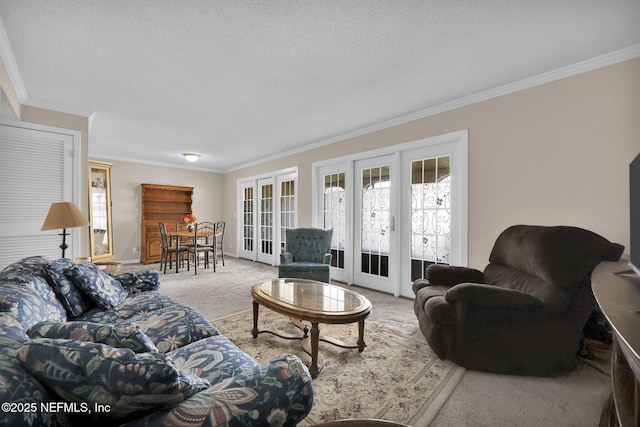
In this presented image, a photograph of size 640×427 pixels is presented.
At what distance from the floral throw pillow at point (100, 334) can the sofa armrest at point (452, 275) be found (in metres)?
2.51

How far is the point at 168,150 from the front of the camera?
5.68 metres

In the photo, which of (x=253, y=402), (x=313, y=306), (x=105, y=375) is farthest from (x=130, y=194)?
(x=253, y=402)

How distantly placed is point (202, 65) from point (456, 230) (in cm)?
311

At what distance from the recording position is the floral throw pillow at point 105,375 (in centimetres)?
68

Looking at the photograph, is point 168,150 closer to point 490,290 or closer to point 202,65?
point 202,65

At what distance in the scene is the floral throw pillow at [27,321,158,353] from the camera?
85cm

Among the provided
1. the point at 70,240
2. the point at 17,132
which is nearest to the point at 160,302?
the point at 70,240

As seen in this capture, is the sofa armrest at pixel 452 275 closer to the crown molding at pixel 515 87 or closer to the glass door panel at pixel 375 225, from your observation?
the glass door panel at pixel 375 225

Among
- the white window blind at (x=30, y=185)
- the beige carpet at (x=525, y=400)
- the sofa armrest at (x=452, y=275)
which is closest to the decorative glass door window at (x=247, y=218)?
the white window blind at (x=30, y=185)

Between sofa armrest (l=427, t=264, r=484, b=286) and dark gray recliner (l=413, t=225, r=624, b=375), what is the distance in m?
0.54

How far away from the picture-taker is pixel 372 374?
200 centimetres

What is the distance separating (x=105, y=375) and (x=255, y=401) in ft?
1.22

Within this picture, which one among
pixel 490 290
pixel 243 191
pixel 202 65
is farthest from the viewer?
pixel 243 191

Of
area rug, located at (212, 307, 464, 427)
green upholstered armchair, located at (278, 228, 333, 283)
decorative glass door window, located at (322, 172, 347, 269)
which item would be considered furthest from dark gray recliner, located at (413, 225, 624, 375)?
decorative glass door window, located at (322, 172, 347, 269)
